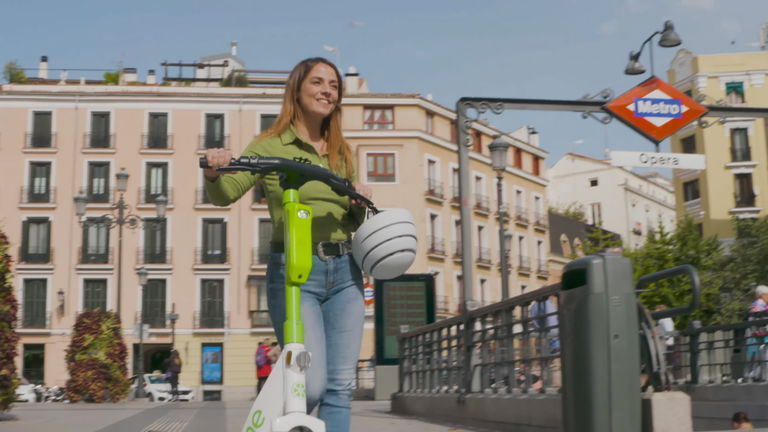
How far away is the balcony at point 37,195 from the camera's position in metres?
52.2

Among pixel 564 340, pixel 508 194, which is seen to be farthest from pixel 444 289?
pixel 564 340

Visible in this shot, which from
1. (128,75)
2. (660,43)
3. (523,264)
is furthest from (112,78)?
(660,43)

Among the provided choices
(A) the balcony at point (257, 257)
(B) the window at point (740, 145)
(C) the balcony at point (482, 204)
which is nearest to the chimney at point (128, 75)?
(A) the balcony at point (257, 257)

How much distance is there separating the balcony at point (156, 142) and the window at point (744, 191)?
32.7 meters

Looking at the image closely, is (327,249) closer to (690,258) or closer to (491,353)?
(491,353)

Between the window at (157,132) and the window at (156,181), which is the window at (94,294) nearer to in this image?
the window at (156,181)

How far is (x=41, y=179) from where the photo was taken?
5272cm

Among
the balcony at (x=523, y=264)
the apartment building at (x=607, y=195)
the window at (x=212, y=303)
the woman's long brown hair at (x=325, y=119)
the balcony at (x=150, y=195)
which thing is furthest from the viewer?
the apartment building at (x=607, y=195)

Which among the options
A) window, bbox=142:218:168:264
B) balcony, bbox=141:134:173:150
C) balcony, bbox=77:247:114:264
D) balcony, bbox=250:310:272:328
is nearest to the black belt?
balcony, bbox=250:310:272:328

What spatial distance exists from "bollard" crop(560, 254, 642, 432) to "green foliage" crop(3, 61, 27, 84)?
185 feet

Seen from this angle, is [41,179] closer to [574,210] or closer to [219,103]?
[219,103]

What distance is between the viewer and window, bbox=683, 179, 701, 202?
190 feet

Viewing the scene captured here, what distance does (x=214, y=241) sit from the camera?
2068 inches

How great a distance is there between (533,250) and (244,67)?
22770 mm
